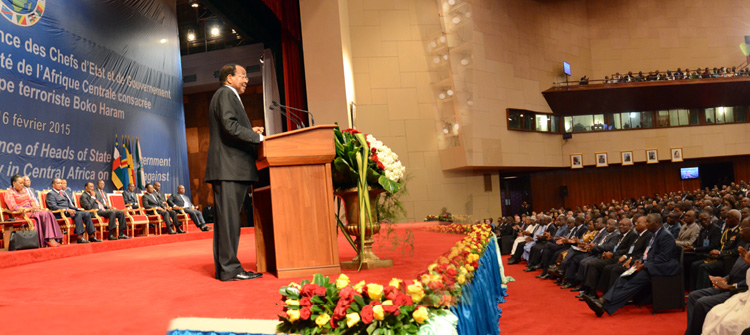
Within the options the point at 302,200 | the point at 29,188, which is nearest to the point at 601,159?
the point at 29,188

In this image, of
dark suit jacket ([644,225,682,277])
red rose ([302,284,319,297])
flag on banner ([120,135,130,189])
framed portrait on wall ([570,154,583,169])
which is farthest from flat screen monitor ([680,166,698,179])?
red rose ([302,284,319,297])

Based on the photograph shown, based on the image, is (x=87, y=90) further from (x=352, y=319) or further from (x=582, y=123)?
(x=582, y=123)

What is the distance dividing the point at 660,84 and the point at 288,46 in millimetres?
12301

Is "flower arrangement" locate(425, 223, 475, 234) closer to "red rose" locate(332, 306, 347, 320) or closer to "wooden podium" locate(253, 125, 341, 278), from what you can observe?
"wooden podium" locate(253, 125, 341, 278)

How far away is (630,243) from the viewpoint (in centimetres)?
654

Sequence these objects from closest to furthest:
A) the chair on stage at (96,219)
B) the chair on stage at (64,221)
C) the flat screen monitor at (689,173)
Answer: the chair on stage at (64,221) < the chair on stage at (96,219) < the flat screen monitor at (689,173)

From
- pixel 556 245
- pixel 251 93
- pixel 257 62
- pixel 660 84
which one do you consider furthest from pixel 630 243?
pixel 660 84

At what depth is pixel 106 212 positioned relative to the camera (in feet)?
24.8

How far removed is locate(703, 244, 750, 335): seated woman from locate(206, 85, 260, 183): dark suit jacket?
312 cm

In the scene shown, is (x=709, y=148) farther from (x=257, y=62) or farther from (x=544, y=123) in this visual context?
(x=257, y=62)

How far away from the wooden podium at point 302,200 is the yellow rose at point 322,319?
0.98 meters

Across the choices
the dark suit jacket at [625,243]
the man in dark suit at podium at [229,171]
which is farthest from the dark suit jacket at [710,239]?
the man in dark suit at podium at [229,171]

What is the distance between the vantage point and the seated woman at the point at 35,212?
6.26m

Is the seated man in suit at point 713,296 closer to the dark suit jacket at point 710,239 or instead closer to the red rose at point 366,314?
the dark suit jacket at point 710,239
